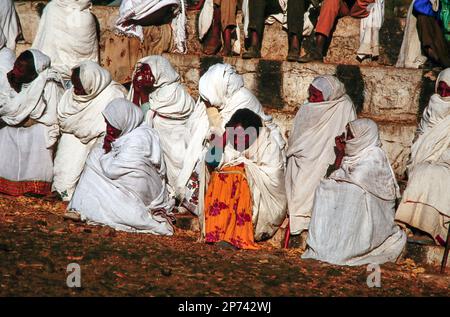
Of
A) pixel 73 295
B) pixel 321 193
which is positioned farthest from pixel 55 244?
pixel 321 193

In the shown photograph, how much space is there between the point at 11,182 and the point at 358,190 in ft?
12.7

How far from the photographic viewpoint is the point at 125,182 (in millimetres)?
12477

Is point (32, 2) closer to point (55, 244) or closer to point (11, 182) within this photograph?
point (11, 182)

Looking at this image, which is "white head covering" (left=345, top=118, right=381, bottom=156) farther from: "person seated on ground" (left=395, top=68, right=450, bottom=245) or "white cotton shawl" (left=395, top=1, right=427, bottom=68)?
"white cotton shawl" (left=395, top=1, right=427, bottom=68)

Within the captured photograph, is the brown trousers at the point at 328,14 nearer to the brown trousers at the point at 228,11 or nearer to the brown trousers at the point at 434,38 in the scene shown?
the brown trousers at the point at 434,38

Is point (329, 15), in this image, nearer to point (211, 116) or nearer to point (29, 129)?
point (211, 116)

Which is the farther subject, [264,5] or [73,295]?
[264,5]

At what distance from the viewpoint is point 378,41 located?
47.8 feet

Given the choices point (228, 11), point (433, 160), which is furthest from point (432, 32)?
point (228, 11)

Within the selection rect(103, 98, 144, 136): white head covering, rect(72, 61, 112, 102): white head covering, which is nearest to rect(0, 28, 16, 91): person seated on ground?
rect(72, 61, 112, 102): white head covering

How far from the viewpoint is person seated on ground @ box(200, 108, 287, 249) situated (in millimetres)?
11969

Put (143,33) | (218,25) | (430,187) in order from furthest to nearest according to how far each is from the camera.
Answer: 1. (143,33)
2. (218,25)
3. (430,187)

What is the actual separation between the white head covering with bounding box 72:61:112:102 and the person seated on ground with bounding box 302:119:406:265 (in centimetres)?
284

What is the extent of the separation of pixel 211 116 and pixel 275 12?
8.21 ft
